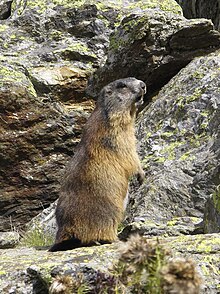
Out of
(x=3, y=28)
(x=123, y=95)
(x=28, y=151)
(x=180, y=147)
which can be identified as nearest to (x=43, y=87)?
(x=28, y=151)

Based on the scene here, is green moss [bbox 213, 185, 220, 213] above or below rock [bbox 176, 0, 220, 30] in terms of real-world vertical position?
below

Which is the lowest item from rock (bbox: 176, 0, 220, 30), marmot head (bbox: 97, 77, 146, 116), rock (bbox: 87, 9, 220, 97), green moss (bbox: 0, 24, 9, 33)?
marmot head (bbox: 97, 77, 146, 116)

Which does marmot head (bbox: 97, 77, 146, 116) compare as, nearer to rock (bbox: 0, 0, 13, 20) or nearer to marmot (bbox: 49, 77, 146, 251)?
marmot (bbox: 49, 77, 146, 251)

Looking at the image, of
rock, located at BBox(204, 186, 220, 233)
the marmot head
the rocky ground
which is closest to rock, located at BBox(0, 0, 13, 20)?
the rocky ground

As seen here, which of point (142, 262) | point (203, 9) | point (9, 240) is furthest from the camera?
point (203, 9)

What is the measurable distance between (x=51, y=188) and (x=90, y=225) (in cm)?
423

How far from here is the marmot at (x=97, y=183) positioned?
694 cm

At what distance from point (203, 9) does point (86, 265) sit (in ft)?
33.3

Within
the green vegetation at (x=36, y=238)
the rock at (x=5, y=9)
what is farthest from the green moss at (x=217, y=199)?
the rock at (x=5, y=9)

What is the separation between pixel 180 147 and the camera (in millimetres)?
8938

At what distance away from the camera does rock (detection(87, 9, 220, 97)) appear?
10.9 meters

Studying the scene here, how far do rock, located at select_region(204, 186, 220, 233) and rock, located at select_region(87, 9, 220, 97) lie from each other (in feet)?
15.4

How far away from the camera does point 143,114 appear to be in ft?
34.2

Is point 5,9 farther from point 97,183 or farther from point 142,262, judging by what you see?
point 142,262
